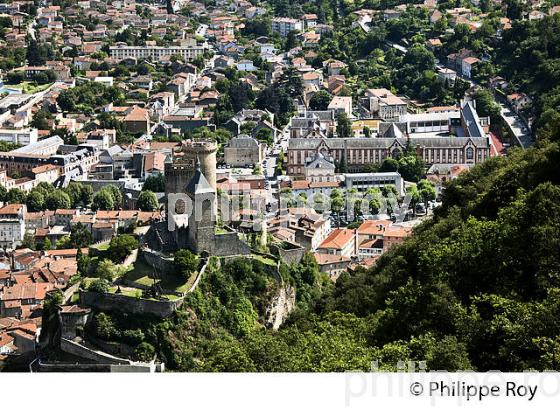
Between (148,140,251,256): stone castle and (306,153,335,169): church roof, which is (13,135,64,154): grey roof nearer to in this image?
(306,153,335,169): church roof

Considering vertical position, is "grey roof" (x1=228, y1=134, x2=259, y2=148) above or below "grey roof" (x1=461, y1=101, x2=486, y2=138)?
below

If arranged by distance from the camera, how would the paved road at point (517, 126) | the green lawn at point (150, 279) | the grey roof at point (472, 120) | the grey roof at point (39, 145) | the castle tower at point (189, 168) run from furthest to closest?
the grey roof at point (39, 145) < the grey roof at point (472, 120) < the paved road at point (517, 126) < the castle tower at point (189, 168) < the green lawn at point (150, 279)

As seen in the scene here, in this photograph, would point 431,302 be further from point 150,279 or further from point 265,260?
point 265,260

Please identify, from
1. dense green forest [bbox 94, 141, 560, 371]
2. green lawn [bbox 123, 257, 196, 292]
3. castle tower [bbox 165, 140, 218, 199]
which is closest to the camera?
dense green forest [bbox 94, 141, 560, 371]

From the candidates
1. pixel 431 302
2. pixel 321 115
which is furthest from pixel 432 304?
pixel 321 115

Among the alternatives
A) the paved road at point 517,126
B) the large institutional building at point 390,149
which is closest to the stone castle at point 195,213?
the large institutional building at point 390,149

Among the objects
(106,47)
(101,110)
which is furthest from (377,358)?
(106,47)

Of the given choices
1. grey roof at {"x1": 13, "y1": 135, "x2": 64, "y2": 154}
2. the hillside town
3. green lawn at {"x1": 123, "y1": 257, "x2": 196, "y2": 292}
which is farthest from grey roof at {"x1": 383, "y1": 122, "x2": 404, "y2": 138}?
green lawn at {"x1": 123, "y1": 257, "x2": 196, "y2": 292}

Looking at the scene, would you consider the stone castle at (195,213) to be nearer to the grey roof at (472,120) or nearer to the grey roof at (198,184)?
the grey roof at (198,184)
